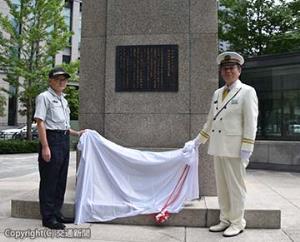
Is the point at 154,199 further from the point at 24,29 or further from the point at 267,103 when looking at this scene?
the point at 24,29

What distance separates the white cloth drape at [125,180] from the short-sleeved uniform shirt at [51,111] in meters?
0.61

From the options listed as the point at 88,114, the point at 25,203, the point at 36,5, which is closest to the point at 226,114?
the point at 88,114

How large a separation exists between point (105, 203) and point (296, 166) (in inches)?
340

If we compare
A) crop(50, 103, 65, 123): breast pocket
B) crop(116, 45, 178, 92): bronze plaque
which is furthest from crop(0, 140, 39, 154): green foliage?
crop(50, 103, 65, 123): breast pocket

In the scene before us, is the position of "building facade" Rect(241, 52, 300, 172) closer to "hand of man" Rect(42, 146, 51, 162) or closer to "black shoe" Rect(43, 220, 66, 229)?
"black shoe" Rect(43, 220, 66, 229)

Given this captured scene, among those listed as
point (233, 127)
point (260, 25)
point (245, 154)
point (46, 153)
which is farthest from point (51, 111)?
point (260, 25)

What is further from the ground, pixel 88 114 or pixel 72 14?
pixel 72 14

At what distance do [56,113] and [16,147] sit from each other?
16.6 m

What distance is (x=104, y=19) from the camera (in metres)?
6.79

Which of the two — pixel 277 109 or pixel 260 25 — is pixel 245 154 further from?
pixel 260 25

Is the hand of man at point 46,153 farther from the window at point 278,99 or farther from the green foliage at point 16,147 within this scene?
the green foliage at point 16,147

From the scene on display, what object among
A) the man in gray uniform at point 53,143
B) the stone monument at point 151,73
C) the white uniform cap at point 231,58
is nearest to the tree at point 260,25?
the stone monument at point 151,73

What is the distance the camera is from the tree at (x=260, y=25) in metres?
19.6

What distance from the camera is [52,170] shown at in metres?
5.08
